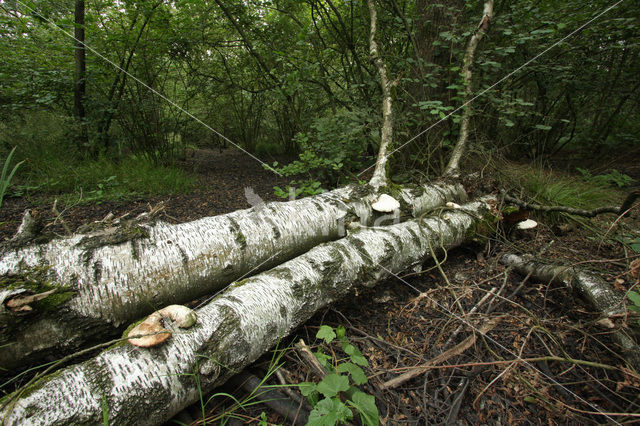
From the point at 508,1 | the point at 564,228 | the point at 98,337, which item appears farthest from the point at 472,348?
the point at 508,1

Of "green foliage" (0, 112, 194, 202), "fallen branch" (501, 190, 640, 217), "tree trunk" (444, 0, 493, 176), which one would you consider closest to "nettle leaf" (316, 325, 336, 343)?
"fallen branch" (501, 190, 640, 217)

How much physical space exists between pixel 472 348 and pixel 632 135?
685 centimetres

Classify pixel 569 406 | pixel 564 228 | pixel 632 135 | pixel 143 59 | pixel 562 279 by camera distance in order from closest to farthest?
pixel 569 406 → pixel 562 279 → pixel 564 228 → pixel 143 59 → pixel 632 135

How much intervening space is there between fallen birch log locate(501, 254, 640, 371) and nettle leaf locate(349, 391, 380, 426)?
118cm

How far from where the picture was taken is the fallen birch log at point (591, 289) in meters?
1.14

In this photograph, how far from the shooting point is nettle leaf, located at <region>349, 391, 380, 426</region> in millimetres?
850

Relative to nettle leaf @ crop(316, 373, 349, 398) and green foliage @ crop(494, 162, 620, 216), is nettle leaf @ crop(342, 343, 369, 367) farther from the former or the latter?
green foliage @ crop(494, 162, 620, 216)

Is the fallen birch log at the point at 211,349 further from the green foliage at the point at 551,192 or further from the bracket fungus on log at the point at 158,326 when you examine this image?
the green foliage at the point at 551,192

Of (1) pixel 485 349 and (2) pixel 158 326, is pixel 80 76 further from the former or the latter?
(1) pixel 485 349

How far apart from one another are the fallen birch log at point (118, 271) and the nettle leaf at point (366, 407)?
2.93ft

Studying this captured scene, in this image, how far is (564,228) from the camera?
2430mm

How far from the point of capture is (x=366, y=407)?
2.86 feet

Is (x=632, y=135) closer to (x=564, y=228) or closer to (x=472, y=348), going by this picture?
(x=564, y=228)

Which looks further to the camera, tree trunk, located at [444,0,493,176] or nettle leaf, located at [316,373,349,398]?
tree trunk, located at [444,0,493,176]
